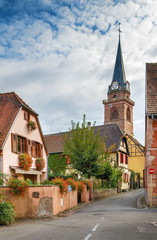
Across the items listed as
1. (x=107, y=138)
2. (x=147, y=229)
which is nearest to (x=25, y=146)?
(x=147, y=229)

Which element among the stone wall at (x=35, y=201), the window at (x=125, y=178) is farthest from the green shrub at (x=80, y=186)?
the window at (x=125, y=178)

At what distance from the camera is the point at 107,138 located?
156 feet

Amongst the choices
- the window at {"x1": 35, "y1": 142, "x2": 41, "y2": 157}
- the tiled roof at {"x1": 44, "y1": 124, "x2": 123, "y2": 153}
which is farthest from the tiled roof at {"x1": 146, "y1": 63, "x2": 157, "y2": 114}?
the tiled roof at {"x1": 44, "y1": 124, "x2": 123, "y2": 153}

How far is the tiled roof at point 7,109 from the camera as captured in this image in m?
22.3

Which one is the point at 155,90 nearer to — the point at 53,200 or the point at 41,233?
the point at 53,200

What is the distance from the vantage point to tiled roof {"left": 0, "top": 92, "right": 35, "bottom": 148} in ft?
73.3

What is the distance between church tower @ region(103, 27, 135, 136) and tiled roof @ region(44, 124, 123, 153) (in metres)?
27.9

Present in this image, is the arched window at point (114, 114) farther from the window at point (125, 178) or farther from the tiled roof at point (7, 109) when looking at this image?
the tiled roof at point (7, 109)

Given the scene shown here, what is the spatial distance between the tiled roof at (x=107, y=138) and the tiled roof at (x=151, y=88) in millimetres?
19766

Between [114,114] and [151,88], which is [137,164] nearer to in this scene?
[114,114]

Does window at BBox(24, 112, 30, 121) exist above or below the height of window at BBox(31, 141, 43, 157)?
above

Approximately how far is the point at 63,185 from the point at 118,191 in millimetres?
25727

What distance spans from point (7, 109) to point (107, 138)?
25.3 meters

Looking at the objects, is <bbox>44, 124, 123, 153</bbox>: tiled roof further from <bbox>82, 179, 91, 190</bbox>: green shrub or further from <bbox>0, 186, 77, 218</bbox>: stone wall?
<bbox>0, 186, 77, 218</bbox>: stone wall
